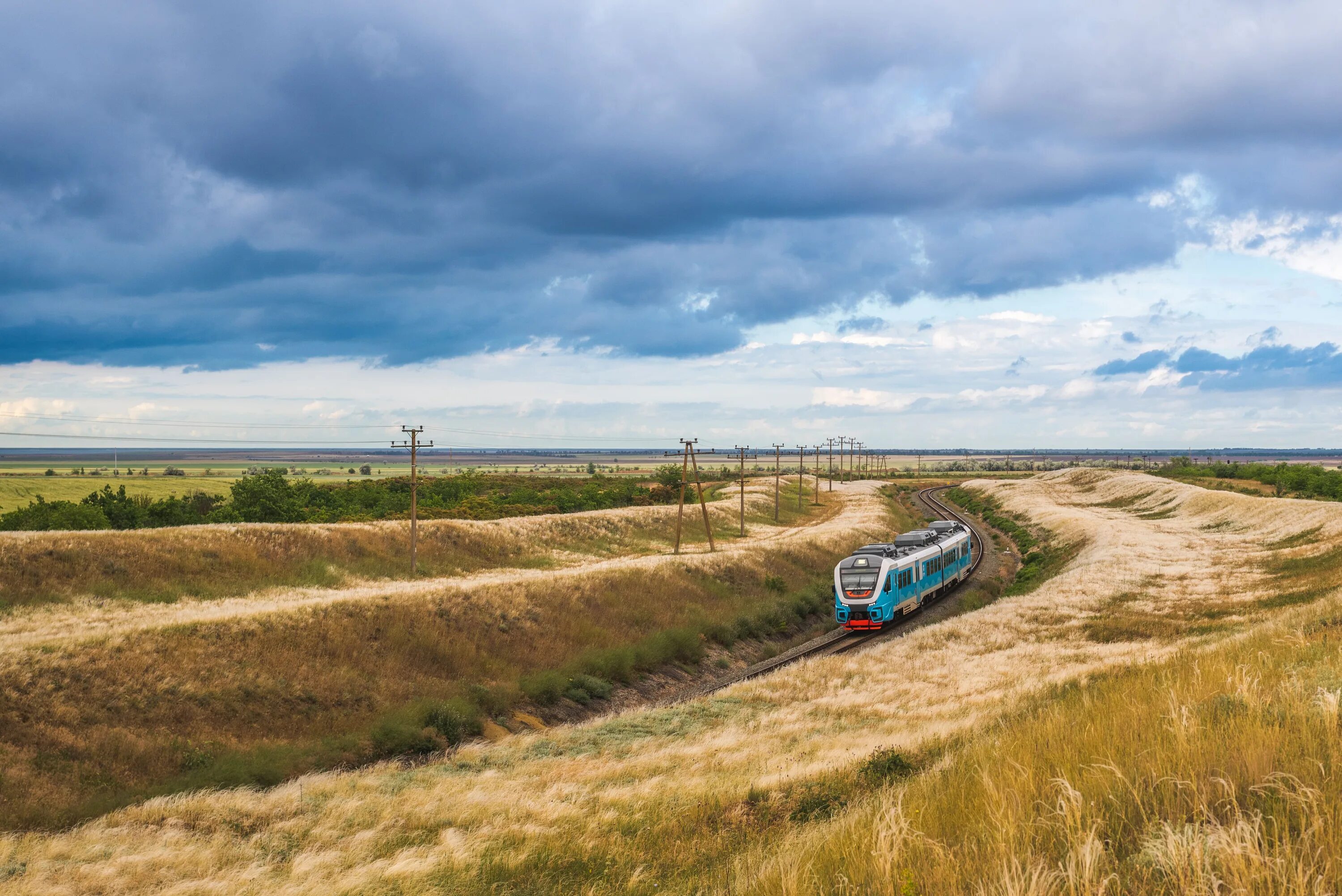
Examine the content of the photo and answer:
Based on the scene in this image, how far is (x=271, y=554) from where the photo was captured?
43219 millimetres

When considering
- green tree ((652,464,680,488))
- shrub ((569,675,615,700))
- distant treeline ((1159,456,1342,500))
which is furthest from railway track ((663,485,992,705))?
green tree ((652,464,680,488))

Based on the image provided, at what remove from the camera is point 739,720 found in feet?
74.4

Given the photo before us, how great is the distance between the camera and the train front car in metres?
36.8

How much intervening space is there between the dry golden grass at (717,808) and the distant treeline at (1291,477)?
69076 mm

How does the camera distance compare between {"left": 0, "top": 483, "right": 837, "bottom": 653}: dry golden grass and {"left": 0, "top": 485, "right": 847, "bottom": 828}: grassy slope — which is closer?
{"left": 0, "top": 485, "right": 847, "bottom": 828}: grassy slope

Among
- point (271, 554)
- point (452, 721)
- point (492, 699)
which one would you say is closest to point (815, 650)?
point (492, 699)

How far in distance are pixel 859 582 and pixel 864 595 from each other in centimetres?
64

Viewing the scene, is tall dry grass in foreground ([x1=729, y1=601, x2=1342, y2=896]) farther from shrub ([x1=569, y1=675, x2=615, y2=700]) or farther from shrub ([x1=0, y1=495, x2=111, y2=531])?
Answer: shrub ([x1=0, y1=495, x2=111, y2=531])

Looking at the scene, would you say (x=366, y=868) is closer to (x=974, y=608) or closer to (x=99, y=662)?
(x=99, y=662)

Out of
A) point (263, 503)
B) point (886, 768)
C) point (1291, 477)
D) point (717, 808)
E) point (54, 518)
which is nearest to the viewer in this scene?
point (717, 808)

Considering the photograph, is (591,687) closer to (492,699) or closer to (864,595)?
(492,699)

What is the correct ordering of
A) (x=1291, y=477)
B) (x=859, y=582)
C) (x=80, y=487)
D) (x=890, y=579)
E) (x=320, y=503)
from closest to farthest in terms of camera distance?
(x=859, y=582), (x=890, y=579), (x=320, y=503), (x=1291, y=477), (x=80, y=487)

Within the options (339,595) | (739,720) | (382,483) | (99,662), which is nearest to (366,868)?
(739,720)

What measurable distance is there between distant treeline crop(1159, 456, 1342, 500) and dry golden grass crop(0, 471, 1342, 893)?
69.1 metres
